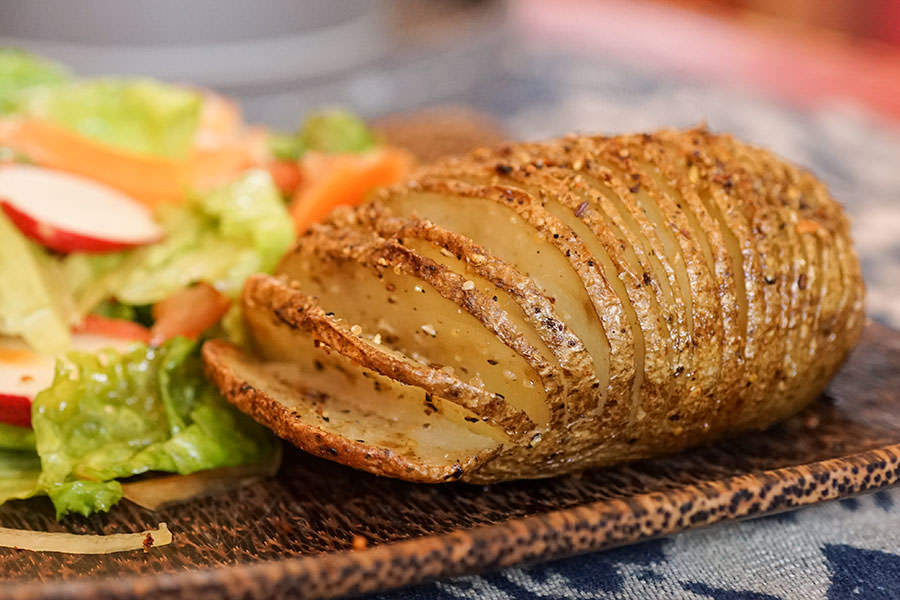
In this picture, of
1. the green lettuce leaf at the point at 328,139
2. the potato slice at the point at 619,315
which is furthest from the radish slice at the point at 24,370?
the green lettuce leaf at the point at 328,139

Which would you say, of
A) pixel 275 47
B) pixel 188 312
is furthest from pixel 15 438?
pixel 275 47

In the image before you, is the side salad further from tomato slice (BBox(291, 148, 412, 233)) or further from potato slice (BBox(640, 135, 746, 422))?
potato slice (BBox(640, 135, 746, 422))

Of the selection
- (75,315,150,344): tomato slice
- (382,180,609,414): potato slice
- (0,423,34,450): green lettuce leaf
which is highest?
(382,180,609,414): potato slice

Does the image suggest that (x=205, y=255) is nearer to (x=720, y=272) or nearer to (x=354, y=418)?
(x=354, y=418)

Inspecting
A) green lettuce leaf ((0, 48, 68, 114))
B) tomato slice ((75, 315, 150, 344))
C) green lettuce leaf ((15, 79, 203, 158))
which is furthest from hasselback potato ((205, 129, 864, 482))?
green lettuce leaf ((0, 48, 68, 114))

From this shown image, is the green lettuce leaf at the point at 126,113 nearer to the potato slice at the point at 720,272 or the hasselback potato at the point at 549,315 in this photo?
the hasselback potato at the point at 549,315

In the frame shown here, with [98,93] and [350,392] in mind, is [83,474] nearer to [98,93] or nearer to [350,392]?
[350,392]
